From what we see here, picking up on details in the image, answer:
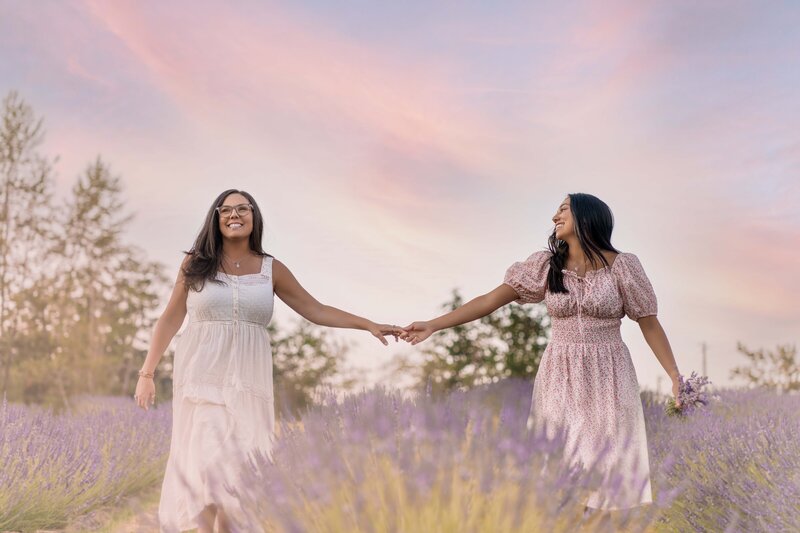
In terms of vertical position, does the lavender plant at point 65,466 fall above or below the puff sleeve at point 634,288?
below

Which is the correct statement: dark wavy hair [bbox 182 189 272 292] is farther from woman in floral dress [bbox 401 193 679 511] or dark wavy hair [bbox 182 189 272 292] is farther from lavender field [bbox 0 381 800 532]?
woman in floral dress [bbox 401 193 679 511]

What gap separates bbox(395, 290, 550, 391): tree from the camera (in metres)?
10.3

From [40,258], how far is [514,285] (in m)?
13.6

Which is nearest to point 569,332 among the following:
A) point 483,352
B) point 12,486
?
point 12,486

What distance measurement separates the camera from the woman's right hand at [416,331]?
4.57 m

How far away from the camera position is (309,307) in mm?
4414

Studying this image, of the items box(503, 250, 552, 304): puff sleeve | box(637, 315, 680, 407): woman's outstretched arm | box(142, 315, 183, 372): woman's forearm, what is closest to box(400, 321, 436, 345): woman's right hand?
box(503, 250, 552, 304): puff sleeve

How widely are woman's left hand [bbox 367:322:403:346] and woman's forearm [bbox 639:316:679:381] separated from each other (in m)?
1.39

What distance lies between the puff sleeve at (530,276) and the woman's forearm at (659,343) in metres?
0.53

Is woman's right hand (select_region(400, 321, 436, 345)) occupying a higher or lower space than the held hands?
higher

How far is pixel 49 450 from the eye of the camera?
18.3 feet

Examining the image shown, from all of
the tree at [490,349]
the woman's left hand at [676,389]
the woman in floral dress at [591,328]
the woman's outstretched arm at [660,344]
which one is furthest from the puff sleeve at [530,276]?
the tree at [490,349]

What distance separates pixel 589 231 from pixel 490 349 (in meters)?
6.57

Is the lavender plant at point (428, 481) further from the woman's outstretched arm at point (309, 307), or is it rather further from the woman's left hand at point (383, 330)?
the woman's left hand at point (383, 330)
